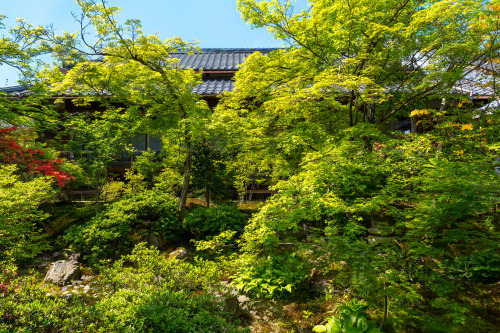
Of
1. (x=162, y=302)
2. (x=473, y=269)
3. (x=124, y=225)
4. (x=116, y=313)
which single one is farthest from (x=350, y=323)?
(x=124, y=225)

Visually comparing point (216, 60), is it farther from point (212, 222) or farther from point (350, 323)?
point (350, 323)

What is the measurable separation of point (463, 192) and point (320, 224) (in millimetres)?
3460

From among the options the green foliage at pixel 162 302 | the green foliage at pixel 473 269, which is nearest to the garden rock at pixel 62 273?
the green foliage at pixel 162 302

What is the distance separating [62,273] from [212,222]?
3.42m

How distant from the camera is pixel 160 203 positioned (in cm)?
741

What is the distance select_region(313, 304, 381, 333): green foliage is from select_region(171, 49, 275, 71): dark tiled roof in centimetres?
1264

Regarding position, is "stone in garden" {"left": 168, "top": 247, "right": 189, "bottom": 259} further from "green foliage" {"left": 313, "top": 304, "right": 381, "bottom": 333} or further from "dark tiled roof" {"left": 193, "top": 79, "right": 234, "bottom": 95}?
"dark tiled roof" {"left": 193, "top": 79, "right": 234, "bottom": 95}

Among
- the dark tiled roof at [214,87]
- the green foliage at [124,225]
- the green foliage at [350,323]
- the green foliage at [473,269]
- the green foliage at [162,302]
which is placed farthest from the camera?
the dark tiled roof at [214,87]

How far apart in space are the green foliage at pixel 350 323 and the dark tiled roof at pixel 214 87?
31.1 ft

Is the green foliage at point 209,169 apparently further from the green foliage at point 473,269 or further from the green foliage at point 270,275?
the green foliage at point 473,269

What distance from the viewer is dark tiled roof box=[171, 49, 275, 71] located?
14383 mm

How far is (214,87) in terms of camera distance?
1209cm

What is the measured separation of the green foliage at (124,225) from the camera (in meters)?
6.25

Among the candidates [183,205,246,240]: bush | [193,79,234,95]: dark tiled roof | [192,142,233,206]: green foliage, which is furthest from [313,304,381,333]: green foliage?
[193,79,234,95]: dark tiled roof
